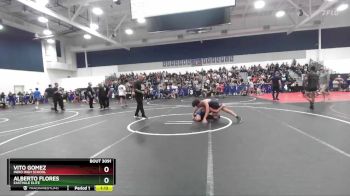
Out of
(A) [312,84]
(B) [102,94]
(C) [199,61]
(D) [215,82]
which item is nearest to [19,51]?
(B) [102,94]

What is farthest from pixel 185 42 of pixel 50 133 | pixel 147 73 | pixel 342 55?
pixel 50 133

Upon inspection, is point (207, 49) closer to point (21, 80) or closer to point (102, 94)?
point (102, 94)

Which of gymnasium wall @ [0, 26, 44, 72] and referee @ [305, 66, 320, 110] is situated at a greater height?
gymnasium wall @ [0, 26, 44, 72]

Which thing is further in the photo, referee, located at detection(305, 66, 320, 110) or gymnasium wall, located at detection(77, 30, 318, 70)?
gymnasium wall, located at detection(77, 30, 318, 70)

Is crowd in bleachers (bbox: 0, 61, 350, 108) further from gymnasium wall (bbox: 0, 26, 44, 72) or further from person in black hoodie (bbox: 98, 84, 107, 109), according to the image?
person in black hoodie (bbox: 98, 84, 107, 109)

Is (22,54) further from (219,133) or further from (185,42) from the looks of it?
(219,133)
